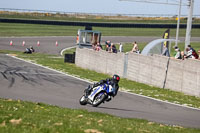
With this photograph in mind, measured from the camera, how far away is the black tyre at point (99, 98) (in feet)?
49.8

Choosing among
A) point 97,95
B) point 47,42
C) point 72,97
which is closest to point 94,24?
point 47,42

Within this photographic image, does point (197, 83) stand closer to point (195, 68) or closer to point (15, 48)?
point (195, 68)

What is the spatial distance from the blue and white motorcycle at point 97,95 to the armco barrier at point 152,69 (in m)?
6.72

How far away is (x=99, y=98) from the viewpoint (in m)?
15.5

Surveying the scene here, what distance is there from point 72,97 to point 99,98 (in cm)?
333

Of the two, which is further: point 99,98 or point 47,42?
point 47,42

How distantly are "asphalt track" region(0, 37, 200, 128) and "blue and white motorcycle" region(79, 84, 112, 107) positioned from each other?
272 millimetres

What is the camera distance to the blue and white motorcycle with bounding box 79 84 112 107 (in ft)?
49.7

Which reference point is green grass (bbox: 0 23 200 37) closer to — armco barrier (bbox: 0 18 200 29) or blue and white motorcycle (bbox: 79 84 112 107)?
armco barrier (bbox: 0 18 200 29)

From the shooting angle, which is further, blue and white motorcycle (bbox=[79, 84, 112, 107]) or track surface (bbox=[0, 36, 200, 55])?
track surface (bbox=[0, 36, 200, 55])

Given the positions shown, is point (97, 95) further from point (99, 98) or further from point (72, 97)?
point (72, 97)

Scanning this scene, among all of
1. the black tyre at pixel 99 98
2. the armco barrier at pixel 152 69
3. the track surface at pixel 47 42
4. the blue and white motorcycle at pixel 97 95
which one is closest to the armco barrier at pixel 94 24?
the track surface at pixel 47 42

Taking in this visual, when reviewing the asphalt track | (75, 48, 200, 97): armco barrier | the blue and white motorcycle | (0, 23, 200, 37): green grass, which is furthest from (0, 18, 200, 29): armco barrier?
the blue and white motorcycle

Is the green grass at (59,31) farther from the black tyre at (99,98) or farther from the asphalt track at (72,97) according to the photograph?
the black tyre at (99,98)
